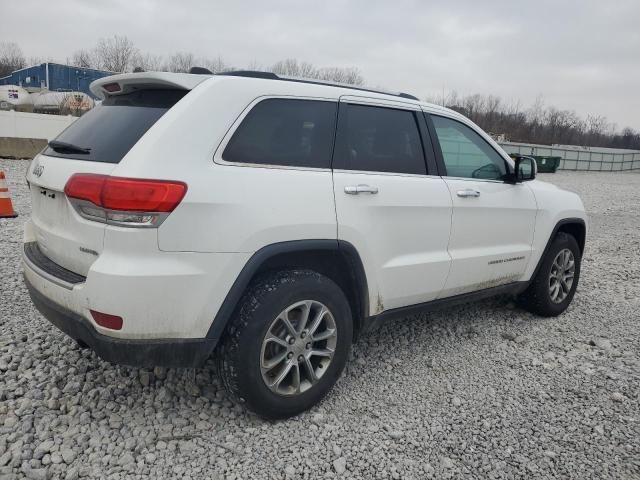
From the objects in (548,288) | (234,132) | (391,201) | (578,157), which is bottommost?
(548,288)

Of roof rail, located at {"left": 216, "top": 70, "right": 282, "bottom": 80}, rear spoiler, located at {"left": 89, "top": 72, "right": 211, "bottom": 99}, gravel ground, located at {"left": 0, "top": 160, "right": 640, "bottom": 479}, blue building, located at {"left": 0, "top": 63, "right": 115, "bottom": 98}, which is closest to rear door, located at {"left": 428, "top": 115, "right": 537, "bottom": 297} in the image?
gravel ground, located at {"left": 0, "top": 160, "right": 640, "bottom": 479}

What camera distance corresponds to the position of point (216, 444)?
252cm

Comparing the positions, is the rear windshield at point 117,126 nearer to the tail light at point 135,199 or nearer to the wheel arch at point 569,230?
the tail light at point 135,199

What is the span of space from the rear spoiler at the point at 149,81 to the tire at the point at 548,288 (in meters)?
3.31

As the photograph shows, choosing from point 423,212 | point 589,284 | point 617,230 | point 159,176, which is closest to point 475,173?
point 423,212

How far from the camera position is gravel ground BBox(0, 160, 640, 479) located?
94.7 inches

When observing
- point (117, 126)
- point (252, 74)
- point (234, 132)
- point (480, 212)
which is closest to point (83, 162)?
point (117, 126)

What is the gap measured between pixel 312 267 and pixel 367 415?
911 mm

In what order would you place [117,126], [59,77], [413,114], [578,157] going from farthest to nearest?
[59,77], [578,157], [413,114], [117,126]

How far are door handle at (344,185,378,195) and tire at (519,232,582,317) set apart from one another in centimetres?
226

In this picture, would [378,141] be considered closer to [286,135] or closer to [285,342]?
[286,135]

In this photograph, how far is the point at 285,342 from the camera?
104 inches

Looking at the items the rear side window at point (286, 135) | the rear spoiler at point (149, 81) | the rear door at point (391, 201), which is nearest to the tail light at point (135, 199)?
the rear side window at point (286, 135)

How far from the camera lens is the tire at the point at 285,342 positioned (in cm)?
248
